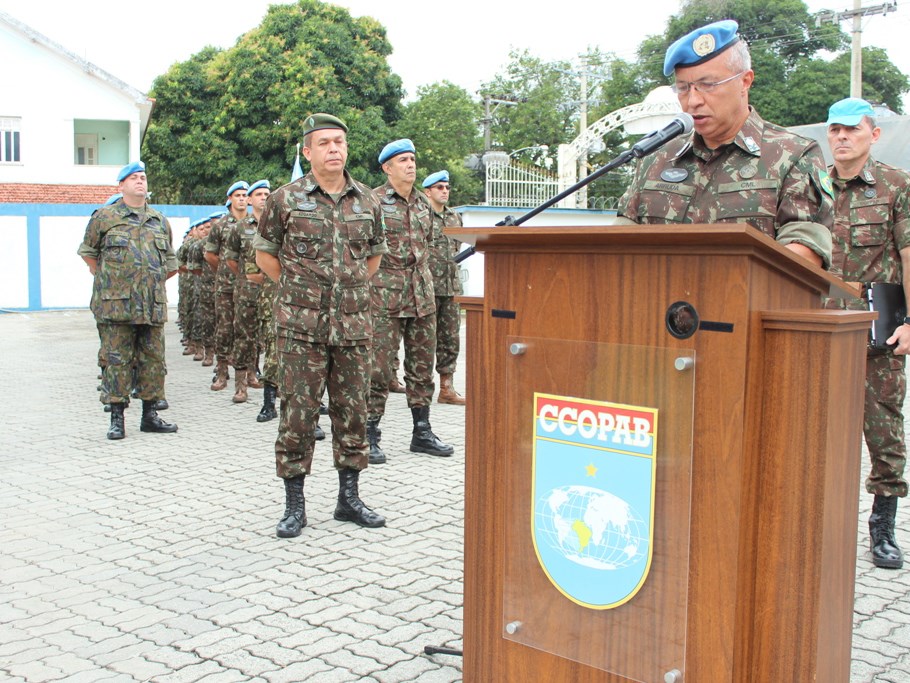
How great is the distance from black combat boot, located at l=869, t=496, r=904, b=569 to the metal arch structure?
1929 cm

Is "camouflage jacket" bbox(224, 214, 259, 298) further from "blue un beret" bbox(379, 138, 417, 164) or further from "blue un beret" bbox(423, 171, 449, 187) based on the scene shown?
"blue un beret" bbox(379, 138, 417, 164)

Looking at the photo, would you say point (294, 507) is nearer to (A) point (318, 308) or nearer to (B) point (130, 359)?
(A) point (318, 308)

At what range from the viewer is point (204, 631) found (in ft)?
12.0

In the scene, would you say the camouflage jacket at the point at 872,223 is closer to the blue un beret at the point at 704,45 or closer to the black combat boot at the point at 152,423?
the blue un beret at the point at 704,45

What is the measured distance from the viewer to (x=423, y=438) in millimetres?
7051

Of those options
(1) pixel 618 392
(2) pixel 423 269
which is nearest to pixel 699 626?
(1) pixel 618 392

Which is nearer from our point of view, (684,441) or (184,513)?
(684,441)

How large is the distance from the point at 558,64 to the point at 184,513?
49908 mm

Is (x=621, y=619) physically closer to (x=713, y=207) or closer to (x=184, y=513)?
(x=713, y=207)

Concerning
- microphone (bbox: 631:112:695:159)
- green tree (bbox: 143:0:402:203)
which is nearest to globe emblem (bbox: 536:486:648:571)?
microphone (bbox: 631:112:695:159)

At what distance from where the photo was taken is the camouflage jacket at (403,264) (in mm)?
6938

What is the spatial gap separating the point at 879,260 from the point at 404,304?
348 cm

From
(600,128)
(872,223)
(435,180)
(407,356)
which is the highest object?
(600,128)

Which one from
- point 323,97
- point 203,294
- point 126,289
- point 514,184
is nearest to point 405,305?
point 126,289
